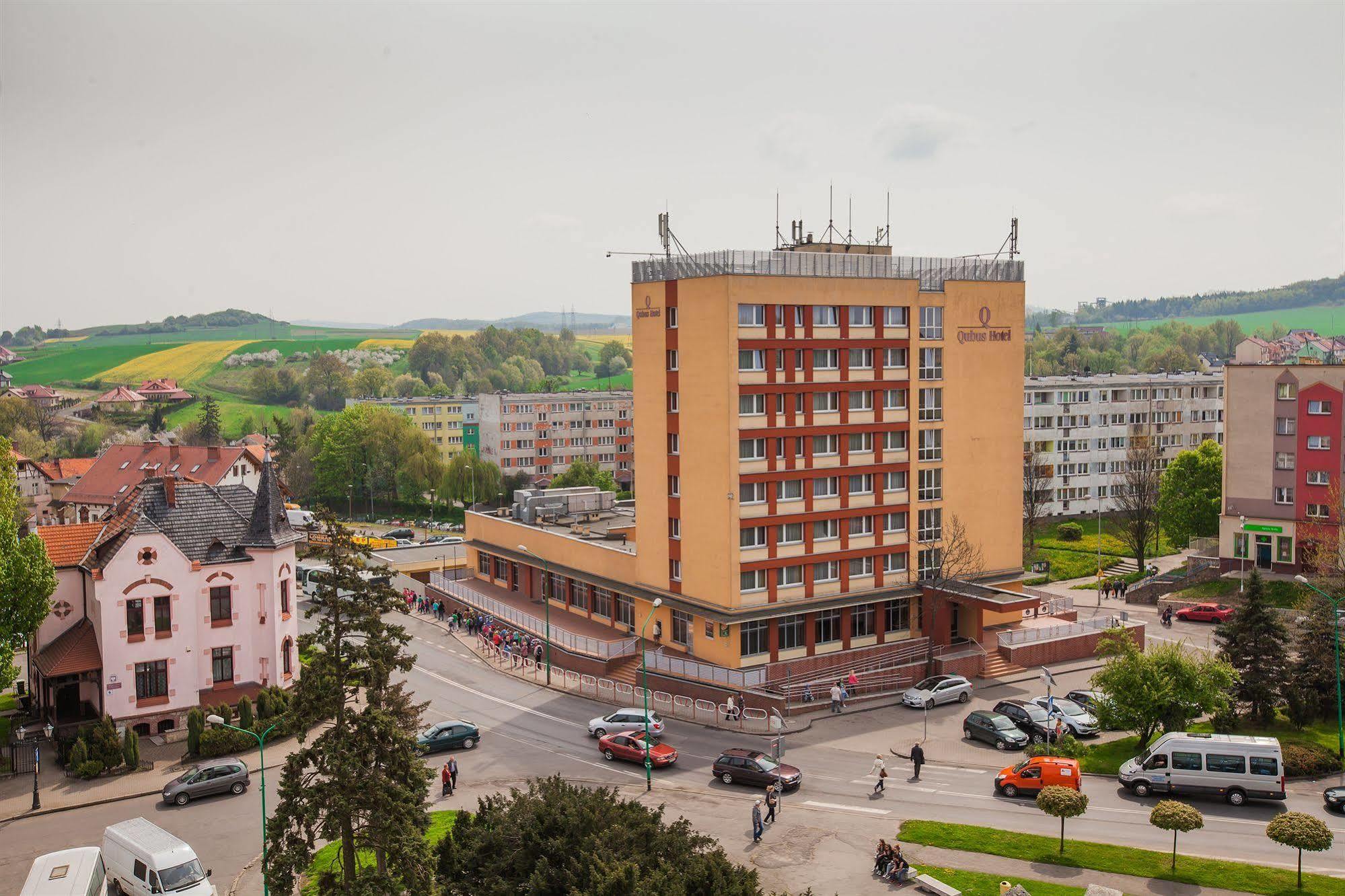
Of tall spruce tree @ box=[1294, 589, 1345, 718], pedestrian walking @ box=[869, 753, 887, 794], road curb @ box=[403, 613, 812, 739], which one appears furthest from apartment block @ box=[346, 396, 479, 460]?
tall spruce tree @ box=[1294, 589, 1345, 718]

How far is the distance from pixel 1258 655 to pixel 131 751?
4741 centimetres

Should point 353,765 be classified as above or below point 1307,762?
above

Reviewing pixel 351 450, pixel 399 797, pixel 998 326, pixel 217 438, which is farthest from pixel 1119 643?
pixel 217 438

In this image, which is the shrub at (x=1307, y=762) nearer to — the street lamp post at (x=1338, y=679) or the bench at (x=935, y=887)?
the street lamp post at (x=1338, y=679)

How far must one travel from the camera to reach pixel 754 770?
140ft

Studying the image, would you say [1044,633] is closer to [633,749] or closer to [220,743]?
[633,749]

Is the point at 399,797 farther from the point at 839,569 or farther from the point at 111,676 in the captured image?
the point at 839,569

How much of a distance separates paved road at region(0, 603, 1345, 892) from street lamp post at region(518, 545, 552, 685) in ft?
10.3

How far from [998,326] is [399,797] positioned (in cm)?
4469

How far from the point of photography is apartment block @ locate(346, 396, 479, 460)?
151 m

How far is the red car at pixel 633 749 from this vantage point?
45.5 metres

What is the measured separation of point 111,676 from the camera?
4850 centimetres

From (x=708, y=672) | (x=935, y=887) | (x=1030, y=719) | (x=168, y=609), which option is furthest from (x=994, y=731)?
(x=168, y=609)

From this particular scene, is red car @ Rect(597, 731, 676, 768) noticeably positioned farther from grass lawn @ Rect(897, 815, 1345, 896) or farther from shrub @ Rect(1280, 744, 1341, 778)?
shrub @ Rect(1280, 744, 1341, 778)
